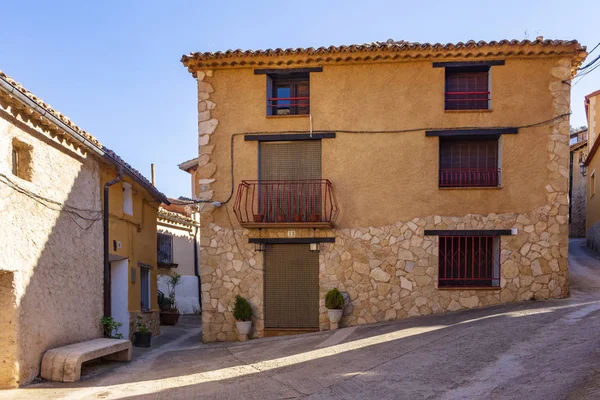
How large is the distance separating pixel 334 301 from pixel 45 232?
6.15 metres

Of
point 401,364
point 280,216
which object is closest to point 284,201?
point 280,216

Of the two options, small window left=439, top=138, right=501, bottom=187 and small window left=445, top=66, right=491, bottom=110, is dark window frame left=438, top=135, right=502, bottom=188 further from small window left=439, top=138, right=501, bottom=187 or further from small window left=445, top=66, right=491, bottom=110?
small window left=445, top=66, right=491, bottom=110

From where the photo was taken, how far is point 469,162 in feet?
42.3

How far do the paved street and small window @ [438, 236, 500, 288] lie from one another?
904 millimetres

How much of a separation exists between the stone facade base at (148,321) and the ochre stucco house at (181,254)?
4400mm

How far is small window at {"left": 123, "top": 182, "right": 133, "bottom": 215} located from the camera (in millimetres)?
13844

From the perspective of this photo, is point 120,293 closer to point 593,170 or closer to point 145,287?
point 145,287

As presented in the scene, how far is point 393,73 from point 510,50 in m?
2.65

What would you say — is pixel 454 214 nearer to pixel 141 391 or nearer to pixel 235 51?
pixel 235 51

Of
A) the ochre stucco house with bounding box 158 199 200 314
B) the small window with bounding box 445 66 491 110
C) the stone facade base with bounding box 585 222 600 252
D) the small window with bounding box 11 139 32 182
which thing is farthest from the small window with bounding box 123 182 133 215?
the stone facade base with bounding box 585 222 600 252

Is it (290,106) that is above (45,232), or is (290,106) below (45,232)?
above

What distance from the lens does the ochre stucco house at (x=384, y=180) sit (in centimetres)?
1234

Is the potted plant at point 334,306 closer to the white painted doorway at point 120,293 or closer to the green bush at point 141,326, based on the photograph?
the green bush at point 141,326

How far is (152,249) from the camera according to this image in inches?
655
